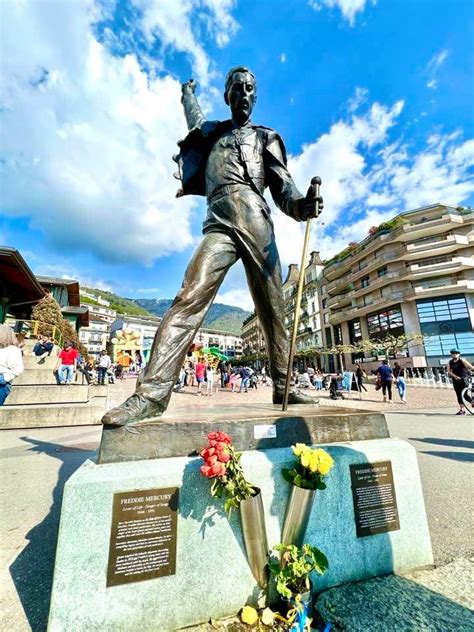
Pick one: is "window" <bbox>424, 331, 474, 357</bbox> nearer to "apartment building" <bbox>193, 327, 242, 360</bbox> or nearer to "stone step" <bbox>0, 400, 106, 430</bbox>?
"stone step" <bbox>0, 400, 106, 430</bbox>

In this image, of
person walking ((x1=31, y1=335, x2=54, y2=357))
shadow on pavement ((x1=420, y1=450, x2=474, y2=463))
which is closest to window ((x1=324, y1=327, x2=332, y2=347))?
person walking ((x1=31, y1=335, x2=54, y2=357))

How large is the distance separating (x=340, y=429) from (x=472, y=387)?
10.0 metres

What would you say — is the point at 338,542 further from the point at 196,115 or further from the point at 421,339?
the point at 421,339

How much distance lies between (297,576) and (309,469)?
446mm

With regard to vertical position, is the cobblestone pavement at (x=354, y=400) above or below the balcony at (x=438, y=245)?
below

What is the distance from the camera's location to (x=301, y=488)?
1.55m

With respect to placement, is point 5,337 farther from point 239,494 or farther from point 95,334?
point 95,334

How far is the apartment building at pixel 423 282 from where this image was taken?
112 ft

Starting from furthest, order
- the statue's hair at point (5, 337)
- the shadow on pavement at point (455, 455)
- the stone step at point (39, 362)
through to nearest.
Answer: the stone step at point (39, 362)
the statue's hair at point (5, 337)
the shadow on pavement at point (455, 455)

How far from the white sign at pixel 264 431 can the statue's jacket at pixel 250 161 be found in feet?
5.83

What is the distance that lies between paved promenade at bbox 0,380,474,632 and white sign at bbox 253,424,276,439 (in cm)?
118

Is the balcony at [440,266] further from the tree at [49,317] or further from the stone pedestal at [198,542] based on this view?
the stone pedestal at [198,542]

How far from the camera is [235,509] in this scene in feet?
5.12

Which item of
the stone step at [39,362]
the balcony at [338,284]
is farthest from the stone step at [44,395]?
the balcony at [338,284]
